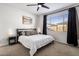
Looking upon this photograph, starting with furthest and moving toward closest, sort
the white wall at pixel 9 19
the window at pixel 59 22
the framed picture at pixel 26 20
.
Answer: the framed picture at pixel 26 20 → the window at pixel 59 22 → the white wall at pixel 9 19

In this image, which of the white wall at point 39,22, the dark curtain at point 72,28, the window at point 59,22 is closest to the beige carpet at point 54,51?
the dark curtain at point 72,28

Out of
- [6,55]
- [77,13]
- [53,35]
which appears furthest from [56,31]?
[6,55]

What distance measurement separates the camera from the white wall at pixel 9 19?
1101 millimetres

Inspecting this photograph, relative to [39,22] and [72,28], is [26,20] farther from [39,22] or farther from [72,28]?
[72,28]

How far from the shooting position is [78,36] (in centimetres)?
122

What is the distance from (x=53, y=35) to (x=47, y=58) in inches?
19.4

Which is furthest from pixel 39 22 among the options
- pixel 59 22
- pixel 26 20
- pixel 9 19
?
pixel 9 19

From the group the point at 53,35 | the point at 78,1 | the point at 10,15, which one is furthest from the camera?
the point at 53,35

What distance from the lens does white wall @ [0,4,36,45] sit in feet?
3.61

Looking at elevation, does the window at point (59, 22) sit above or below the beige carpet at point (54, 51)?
above

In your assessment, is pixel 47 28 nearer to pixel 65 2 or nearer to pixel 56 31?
pixel 56 31

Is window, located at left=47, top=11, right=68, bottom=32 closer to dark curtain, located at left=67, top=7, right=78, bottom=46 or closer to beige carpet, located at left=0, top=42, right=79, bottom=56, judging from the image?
dark curtain, located at left=67, top=7, right=78, bottom=46

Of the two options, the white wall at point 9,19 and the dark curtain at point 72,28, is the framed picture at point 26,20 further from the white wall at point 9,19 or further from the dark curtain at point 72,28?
the dark curtain at point 72,28

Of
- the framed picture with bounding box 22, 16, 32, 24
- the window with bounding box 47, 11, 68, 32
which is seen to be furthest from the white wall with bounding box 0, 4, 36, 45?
the window with bounding box 47, 11, 68, 32
